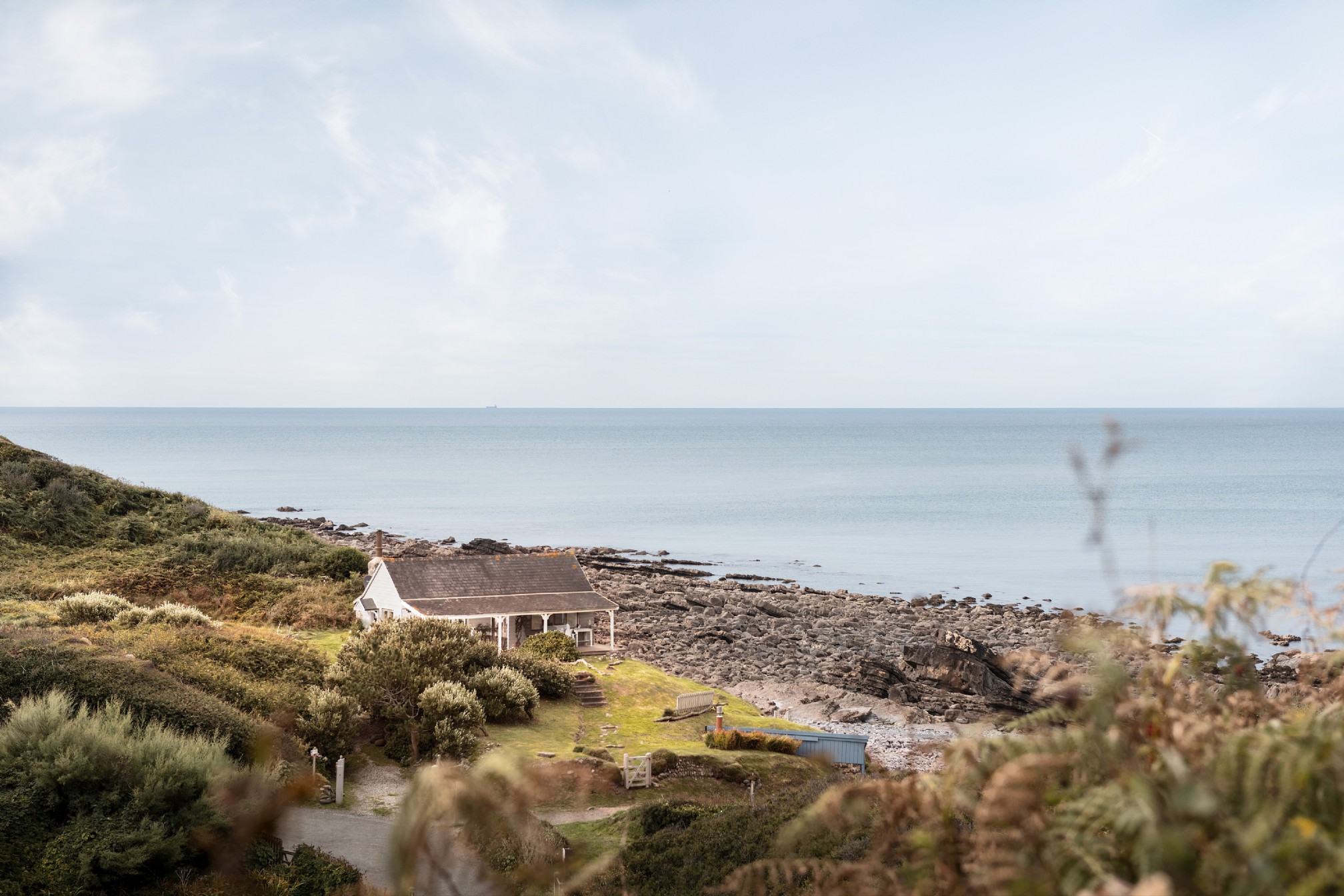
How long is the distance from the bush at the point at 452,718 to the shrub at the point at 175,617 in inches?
282

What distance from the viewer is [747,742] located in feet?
71.3

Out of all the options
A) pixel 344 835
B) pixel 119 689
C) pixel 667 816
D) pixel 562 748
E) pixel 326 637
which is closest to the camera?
pixel 667 816

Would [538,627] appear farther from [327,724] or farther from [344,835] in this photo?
[344,835]

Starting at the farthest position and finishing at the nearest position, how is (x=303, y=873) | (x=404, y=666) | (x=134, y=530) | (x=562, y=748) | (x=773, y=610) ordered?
(x=773, y=610), (x=134, y=530), (x=404, y=666), (x=562, y=748), (x=303, y=873)

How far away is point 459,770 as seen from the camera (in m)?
2.44

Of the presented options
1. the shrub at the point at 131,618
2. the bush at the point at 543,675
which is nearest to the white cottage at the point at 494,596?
the bush at the point at 543,675

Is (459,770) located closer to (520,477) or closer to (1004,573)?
(1004,573)

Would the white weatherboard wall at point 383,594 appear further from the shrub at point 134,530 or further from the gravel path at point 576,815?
the gravel path at point 576,815

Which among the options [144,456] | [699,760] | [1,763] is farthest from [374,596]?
[144,456]

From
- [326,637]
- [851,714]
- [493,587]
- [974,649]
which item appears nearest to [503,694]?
[326,637]

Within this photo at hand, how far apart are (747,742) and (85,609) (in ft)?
55.2

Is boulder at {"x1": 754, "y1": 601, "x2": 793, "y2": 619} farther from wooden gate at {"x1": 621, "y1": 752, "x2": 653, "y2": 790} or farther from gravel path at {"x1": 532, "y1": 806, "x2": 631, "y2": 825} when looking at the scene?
gravel path at {"x1": 532, "y1": 806, "x2": 631, "y2": 825}

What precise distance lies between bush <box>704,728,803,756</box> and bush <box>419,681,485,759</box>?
5.55 meters

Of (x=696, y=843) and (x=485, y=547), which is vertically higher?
(x=485, y=547)
